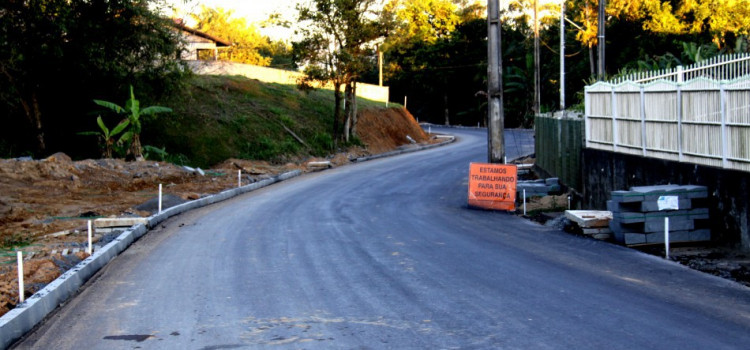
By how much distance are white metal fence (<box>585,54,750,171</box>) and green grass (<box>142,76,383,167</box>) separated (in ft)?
79.4

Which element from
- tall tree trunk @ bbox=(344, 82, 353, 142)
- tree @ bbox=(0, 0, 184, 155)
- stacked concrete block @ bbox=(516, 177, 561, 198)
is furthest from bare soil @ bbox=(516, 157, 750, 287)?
tall tree trunk @ bbox=(344, 82, 353, 142)

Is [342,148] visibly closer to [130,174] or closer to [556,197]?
[130,174]

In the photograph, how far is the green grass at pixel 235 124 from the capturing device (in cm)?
3931

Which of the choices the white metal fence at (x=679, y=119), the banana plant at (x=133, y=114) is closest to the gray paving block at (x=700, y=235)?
the white metal fence at (x=679, y=119)

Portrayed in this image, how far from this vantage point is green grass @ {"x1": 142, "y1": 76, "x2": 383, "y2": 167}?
39.3 meters

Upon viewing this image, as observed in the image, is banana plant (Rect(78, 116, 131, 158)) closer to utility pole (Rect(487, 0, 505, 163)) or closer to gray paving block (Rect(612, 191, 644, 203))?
utility pole (Rect(487, 0, 505, 163))

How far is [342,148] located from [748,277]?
124ft

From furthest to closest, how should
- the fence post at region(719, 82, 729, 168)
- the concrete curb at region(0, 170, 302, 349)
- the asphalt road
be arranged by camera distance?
the fence post at region(719, 82, 729, 168) < the concrete curb at region(0, 170, 302, 349) < the asphalt road

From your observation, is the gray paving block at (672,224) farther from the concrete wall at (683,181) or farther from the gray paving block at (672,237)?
the concrete wall at (683,181)

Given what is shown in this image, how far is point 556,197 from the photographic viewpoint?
70.0ft

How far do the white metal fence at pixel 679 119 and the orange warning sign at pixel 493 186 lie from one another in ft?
8.62

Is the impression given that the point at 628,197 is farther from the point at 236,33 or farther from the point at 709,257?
the point at 236,33

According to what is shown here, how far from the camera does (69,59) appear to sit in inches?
1345

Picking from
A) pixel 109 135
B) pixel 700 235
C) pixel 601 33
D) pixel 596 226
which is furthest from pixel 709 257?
pixel 109 135
